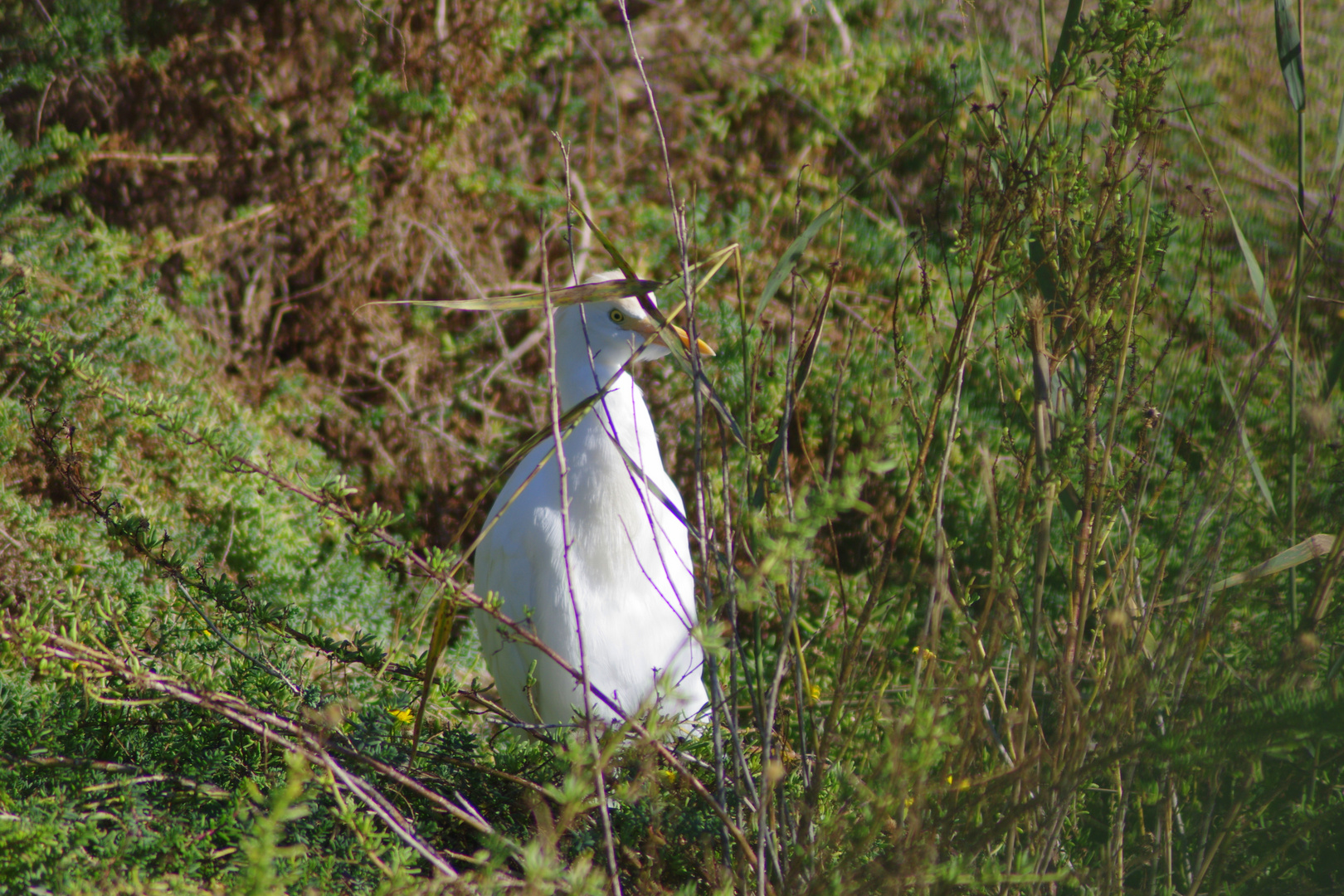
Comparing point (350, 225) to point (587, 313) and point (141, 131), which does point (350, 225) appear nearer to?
point (141, 131)

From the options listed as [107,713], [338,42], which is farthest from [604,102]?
[107,713]

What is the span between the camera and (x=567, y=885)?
991 millimetres

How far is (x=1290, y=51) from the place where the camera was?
4.73 ft

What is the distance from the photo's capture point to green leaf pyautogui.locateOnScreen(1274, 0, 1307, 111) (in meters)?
1.43

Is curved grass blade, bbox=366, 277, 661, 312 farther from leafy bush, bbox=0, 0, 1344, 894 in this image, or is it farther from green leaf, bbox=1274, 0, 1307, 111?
green leaf, bbox=1274, 0, 1307, 111

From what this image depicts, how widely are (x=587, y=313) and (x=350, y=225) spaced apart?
5.79ft

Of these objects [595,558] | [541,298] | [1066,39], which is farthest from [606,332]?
[1066,39]

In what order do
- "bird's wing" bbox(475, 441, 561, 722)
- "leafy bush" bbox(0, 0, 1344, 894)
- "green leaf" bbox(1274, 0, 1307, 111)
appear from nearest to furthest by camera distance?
"leafy bush" bbox(0, 0, 1344, 894), "green leaf" bbox(1274, 0, 1307, 111), "bird's wing" bbox(475, 441, 561, 722)

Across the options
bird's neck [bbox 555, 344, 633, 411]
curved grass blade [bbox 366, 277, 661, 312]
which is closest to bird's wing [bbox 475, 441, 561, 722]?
bird's neck [bbox 555, 344, 633, 411]

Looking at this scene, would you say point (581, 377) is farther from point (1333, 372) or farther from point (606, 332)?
point (1333, 372)

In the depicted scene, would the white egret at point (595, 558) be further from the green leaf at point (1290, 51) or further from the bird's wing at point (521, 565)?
the green leaf at point (1290, 51)

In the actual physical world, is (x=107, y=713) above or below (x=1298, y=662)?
below

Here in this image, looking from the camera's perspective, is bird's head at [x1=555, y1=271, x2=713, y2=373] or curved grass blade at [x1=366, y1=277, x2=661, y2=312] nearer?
curved grass blade at [x1=366, y1=277, x2=661, y2=312]

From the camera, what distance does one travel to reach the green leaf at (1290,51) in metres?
1.43
